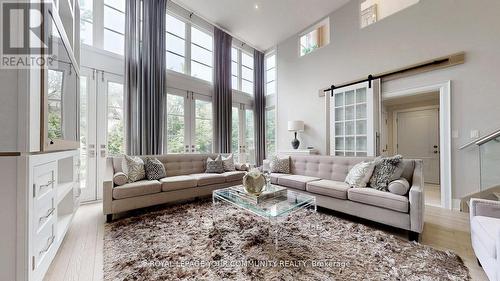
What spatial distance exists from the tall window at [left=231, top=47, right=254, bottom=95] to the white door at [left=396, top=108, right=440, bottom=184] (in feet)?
14.7

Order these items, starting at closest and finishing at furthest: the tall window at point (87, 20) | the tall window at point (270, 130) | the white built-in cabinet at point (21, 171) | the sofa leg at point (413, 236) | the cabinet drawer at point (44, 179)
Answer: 1. the white built-in cabinet at point (21, 171)
2. the cabinet drawer at point (44, 179)
3. the sofa leg at point (413, 236)
4. the tall window at point (87, 20)
5. the tall window at point (270, 130)

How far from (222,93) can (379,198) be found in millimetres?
4058

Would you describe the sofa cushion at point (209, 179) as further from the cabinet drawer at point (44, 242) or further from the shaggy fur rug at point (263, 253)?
the cabinet drawer at point (44, 242)

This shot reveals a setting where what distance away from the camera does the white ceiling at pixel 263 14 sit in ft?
13.5

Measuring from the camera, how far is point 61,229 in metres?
1.75

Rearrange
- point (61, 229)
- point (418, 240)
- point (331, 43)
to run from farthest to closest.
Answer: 1. point (331, 43)
2. point (418, 240)
3. point (61, 229)

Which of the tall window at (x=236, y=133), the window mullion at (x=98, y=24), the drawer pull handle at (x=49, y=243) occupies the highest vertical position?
the window mullion at (x=98, y=24)

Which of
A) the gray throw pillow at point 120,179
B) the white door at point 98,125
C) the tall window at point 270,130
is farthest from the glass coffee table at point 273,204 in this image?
the tall window at point 270,130

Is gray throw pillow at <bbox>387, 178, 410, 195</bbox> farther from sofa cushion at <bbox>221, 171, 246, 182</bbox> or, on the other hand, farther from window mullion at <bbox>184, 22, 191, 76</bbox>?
window mullion at <bbox>184, 22, 191, 76</bbox>

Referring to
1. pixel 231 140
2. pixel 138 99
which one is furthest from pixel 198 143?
pixel 138 99

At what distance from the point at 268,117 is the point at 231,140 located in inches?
72.5

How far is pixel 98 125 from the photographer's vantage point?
10.8 feet

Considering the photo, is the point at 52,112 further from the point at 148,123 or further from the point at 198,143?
the point at 198,143

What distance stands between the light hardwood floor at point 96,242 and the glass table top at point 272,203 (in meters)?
1.24
